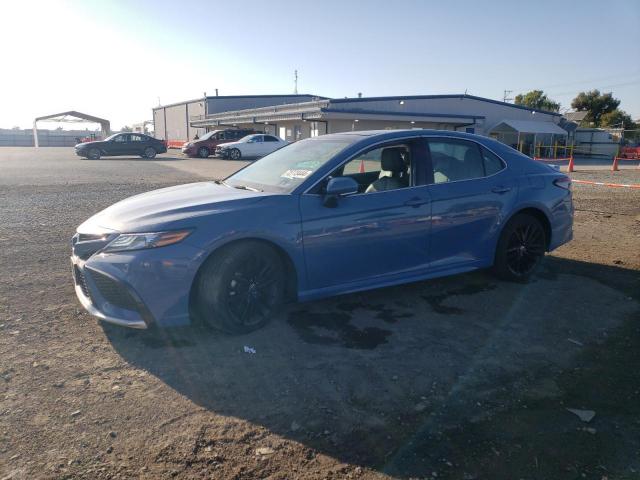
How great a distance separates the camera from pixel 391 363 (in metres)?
3.51

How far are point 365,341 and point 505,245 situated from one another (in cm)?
223

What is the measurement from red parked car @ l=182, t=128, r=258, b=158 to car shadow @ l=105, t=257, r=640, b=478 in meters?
29.2

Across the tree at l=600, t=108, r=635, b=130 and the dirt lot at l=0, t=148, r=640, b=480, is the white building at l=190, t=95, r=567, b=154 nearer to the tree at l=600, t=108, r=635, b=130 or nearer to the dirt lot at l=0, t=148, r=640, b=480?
the tree at l=600, t=108, r=635, b=130

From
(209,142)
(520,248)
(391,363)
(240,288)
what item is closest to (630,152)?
(209,142)

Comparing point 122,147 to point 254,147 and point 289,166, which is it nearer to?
point 254,147

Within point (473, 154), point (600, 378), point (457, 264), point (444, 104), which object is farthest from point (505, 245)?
point (444, 104)

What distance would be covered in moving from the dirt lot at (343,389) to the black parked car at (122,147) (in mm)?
26630

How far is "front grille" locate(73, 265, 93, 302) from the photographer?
379 centimetres

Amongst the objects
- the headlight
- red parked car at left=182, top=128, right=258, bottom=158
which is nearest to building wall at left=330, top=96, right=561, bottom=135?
red parked car at left=182, top=128, right=258, bottom=158

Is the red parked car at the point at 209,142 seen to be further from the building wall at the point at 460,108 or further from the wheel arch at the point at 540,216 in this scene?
the wheel arch at the point at 540,216

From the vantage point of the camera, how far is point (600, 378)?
3.34m

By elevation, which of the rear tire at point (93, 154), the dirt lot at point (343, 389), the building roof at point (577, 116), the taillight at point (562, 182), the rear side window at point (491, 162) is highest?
the building roof at point (577, 116)

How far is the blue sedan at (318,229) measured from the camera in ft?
11.8

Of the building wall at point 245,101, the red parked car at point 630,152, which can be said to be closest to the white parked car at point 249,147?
the building wall at point 245,101
